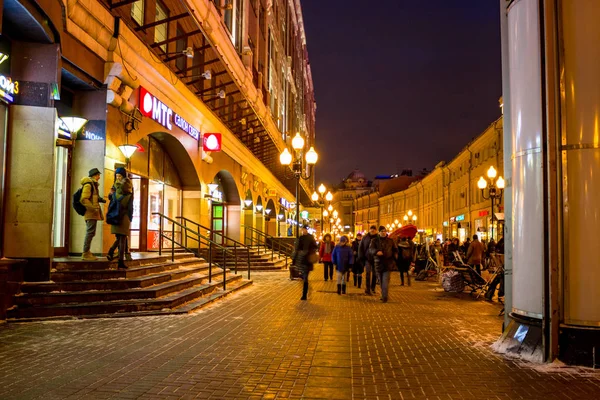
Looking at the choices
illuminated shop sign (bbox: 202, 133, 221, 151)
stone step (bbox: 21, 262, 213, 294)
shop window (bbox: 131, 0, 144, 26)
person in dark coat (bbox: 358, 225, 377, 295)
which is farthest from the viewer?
illuminated shop sign (bbox: 202, 133, 221, 151)

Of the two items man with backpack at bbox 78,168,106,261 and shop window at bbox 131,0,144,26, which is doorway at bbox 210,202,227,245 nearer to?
shop window at bbox 131,0,144,26

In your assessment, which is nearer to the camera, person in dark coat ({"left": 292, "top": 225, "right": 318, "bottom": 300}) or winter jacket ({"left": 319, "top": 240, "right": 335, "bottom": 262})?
person in dark coat ({"left": 292, "top": 225, "right": 318, "bottom": 300})

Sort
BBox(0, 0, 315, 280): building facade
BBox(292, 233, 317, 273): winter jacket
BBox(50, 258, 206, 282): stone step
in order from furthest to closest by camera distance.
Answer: BBox(292, 233, 317, 273): winter jacket → BBox(50, 258, 206, 282): stone step → BBox(0, 0, 315, 280): building facade

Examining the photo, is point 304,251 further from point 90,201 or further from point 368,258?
point 90,201

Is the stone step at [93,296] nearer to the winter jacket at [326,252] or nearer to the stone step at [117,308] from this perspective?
the stone step at [117,308]

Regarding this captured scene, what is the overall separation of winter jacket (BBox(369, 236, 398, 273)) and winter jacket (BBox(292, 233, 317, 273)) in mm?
1432

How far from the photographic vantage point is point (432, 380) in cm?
543

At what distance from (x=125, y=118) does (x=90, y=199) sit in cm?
351

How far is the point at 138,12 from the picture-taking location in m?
14.8

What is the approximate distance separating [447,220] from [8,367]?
188ft

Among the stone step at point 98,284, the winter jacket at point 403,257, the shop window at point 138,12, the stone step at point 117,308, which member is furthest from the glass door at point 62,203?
the winter jacket at point 403,257

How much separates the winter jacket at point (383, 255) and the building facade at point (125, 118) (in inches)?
202

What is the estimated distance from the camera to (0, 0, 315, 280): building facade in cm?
902

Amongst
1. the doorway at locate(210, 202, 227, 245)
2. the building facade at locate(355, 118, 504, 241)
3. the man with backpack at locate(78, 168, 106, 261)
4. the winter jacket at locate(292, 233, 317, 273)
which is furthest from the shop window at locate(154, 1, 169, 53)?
the building facade at locate(355, 118, 504, 241)
